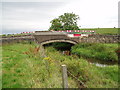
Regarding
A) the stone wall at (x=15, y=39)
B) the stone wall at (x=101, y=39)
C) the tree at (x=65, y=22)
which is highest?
the tree at (x=65, y=22)

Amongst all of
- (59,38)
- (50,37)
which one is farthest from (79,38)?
(50,37)

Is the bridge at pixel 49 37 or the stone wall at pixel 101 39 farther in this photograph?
the stone wall at pixel 101 39

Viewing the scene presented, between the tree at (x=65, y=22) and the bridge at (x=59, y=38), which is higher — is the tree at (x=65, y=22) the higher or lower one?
the higher one

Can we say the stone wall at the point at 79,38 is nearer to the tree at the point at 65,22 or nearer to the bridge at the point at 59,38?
the bridge at the point at 59,38

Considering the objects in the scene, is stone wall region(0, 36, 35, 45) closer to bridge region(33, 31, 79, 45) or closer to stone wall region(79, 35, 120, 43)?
bridge region(33, 31, 79, 45)

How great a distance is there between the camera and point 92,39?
2267cm

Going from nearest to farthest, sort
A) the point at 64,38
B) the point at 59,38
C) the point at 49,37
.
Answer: the point at 49,37 → the point at 59,38 → the point at 64,38

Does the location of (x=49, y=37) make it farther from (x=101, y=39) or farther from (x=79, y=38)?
(x=101, y=39)

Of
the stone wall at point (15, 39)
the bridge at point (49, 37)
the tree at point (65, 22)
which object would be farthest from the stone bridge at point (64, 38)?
the tree at point (65, 22)

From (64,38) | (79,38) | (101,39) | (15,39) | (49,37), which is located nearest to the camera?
(15,39)

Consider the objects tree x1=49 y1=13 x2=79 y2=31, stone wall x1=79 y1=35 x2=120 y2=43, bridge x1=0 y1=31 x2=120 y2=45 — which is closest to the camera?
bridge x1=0 y1=31 x2=120 y2=45

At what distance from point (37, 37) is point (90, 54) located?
371 inches

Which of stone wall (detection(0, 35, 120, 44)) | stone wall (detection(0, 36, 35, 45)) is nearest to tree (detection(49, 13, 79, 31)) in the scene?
stone wall (detection(0, 35, 120, 44))

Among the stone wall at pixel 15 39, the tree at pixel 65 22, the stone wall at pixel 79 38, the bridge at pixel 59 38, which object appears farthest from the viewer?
the tree at pixel 65 22
